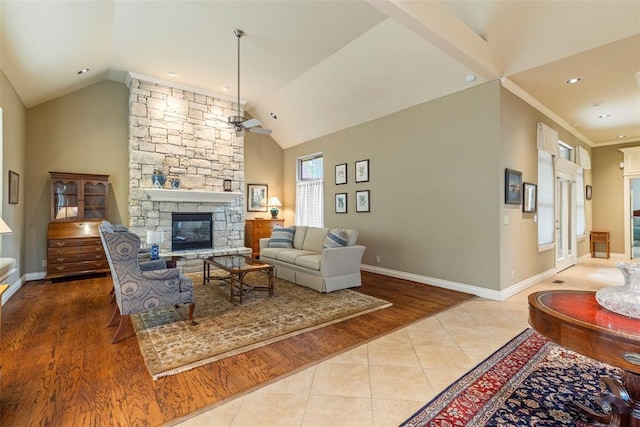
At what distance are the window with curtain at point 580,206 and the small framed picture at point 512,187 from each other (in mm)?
3807

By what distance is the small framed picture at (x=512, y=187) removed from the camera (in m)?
4.18

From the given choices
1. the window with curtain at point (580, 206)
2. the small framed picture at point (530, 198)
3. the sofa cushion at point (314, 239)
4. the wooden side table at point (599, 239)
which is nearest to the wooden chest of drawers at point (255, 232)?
the sofa cushion at point (314, 239)

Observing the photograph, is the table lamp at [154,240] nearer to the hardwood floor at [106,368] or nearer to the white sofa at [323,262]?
the hardwood floor at [106,368]

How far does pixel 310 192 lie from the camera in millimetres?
7707

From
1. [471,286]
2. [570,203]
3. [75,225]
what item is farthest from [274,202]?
[570,203]

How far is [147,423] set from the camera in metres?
1.73

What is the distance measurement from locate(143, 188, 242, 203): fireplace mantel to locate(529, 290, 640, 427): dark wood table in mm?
5958

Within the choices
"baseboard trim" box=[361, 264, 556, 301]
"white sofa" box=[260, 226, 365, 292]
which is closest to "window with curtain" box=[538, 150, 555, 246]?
"baseboard trim" box=[361, 264, 556, 301]

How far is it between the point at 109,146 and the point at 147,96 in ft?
4.21

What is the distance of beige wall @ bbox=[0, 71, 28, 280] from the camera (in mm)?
3980

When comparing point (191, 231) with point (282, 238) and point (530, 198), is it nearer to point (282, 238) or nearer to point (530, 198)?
point (282, 238)

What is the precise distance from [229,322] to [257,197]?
17.0 ft

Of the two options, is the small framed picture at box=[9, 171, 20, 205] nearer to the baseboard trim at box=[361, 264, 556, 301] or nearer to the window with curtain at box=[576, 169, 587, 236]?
the baseboard trim at box=[361, 264, 556, 301]

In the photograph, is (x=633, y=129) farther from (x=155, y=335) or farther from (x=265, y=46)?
(x=155, y=335)
